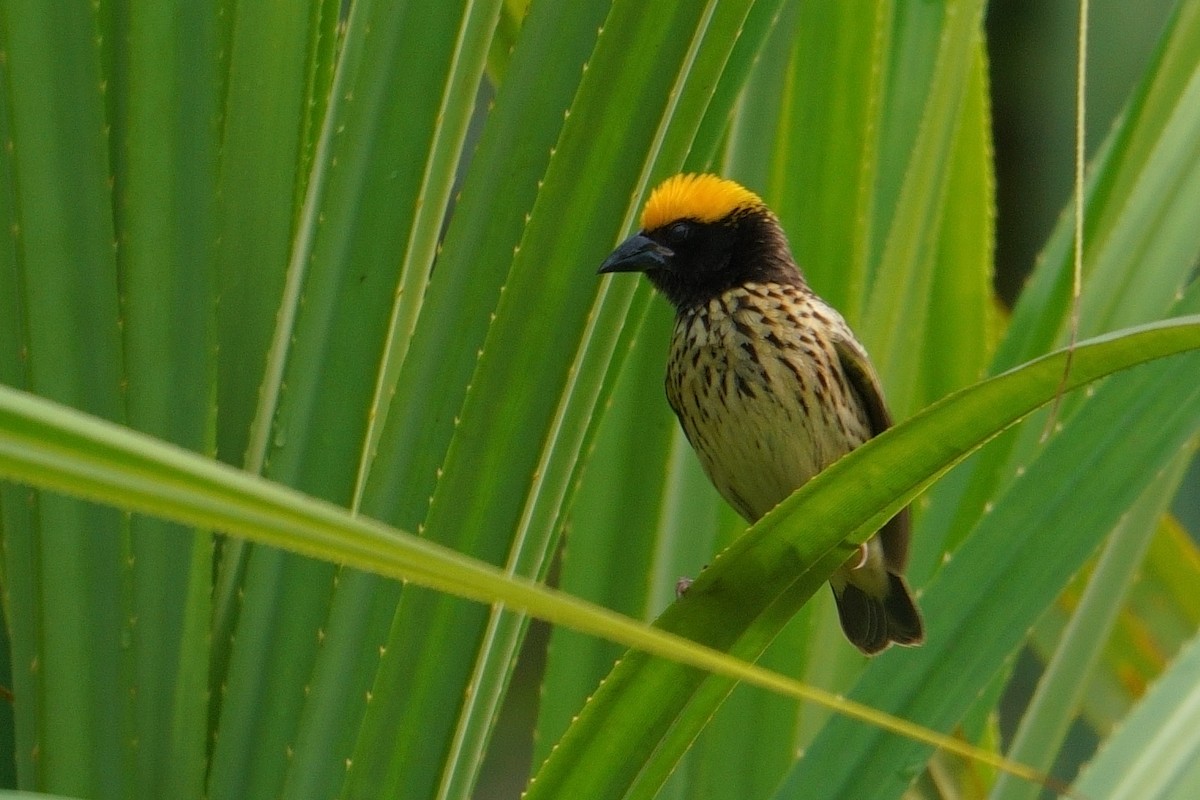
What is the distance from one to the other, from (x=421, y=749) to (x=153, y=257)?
1.21 feet

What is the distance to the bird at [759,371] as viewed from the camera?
6.17 ft

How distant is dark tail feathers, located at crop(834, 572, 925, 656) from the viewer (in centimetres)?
197

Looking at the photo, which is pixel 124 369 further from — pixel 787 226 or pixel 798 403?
pixel 798 403

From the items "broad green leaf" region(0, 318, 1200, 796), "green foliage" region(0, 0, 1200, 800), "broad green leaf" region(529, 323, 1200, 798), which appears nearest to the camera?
"broad green leaf" region(0, 318, 1200, 796)

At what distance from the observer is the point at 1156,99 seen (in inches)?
68.1

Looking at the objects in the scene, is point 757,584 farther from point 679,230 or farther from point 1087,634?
point 679,230

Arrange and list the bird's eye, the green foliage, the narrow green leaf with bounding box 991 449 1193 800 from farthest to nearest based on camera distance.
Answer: the bird's eye < the narrow green leaf with bounding box 991 449 1193 800 < the green foliage

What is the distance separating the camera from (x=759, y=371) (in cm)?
190

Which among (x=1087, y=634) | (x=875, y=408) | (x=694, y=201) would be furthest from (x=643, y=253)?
(x=1087, y=634)

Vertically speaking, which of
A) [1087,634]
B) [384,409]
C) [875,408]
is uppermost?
[384,409]

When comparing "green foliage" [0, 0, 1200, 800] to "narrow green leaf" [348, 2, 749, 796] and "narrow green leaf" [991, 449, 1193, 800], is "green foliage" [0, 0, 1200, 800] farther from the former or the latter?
"narrow green leaf" [991, 449, 1193, 800]

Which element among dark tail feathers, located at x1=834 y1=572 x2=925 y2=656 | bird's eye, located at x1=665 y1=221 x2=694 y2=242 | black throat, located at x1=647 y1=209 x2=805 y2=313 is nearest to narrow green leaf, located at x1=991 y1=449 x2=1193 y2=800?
dark tail feathers, located at x1=834 y1=572 x2=925 y2=656

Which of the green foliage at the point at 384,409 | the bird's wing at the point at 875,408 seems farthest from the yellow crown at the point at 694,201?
the green foliage at the point at 384,409

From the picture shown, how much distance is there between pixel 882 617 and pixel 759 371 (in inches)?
15.7
